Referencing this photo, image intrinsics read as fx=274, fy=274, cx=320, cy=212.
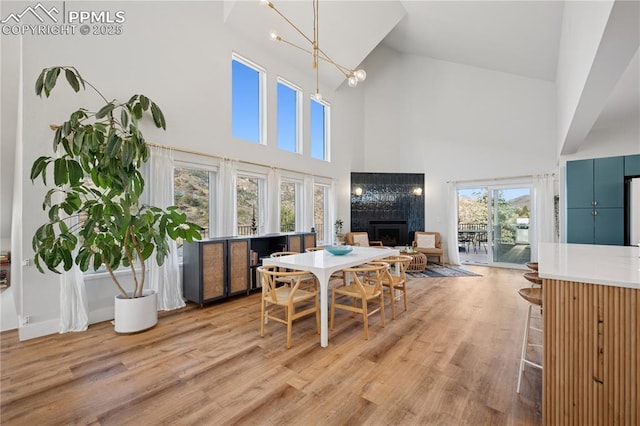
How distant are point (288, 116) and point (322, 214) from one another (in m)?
2.47


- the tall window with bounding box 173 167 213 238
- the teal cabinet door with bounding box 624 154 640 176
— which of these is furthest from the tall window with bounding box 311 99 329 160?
the teal cabinet door with bounding box 624 154 640 176

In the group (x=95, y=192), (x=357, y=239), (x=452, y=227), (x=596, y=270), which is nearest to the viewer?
(x=596, y=270)

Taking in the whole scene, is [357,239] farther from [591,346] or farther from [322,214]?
[591,346]

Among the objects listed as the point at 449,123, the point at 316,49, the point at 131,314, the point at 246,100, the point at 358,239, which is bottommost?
the point at 131,314

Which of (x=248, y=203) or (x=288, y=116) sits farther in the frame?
(x=288, y=116)

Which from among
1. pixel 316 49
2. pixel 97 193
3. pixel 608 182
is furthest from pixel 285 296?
pixel 608 182

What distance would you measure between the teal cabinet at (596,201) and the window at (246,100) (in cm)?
554

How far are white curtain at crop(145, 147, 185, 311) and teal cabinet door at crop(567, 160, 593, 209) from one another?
6353 mm

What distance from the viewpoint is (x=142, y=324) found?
9.64ft

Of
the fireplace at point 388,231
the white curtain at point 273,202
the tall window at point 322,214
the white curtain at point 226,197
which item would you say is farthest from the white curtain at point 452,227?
the white curtain at point 226,197

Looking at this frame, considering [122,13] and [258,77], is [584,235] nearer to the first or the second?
[258,77]

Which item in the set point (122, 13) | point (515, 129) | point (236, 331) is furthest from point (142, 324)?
point (515, 129)

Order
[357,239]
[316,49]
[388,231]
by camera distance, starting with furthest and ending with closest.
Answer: [388,231] < [357,239] < [316,49]

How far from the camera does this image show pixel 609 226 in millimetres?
4312
